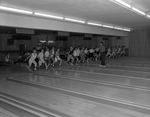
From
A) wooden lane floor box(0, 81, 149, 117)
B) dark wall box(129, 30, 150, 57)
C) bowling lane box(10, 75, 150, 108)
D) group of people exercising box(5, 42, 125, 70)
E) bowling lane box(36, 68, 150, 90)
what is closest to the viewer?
wooden lane floor box(0, 81, 149, 117)

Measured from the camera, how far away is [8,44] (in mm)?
18375

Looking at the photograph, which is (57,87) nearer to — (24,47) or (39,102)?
(39,102)

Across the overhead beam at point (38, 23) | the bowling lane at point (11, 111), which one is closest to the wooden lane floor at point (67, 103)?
the bowling lane at point (11, 111)

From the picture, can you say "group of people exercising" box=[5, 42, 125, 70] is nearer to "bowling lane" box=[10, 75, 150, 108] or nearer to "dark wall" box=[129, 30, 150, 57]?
"dark wall" box=[129, 30, 150, 57]

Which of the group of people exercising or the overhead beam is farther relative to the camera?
the group of people exercising

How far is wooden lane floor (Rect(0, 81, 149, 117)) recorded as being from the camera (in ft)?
12.1

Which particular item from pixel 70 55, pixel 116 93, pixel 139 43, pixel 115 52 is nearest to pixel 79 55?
pixel 70 55

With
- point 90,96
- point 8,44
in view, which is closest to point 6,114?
point 90,96

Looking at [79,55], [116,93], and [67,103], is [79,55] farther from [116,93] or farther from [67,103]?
[67,103]

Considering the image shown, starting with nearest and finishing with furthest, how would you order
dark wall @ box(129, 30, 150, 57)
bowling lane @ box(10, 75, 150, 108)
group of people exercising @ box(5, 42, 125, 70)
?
bowling lane @ box(10, 75, 150, 108)
group of people exercising @ box(5, 42, 125, 70)
dark wall @ box(129, 30, 150, 57)

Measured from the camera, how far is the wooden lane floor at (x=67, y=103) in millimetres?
3694

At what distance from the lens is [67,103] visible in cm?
440

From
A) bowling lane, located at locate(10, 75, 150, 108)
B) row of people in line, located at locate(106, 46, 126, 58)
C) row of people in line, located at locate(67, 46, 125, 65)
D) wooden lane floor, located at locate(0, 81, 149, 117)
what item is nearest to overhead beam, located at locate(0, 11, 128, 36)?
row of people in line, located at locate(67, 46, 125, 65)

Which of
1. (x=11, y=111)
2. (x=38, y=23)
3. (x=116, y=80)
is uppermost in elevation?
(x=38, y=23)
